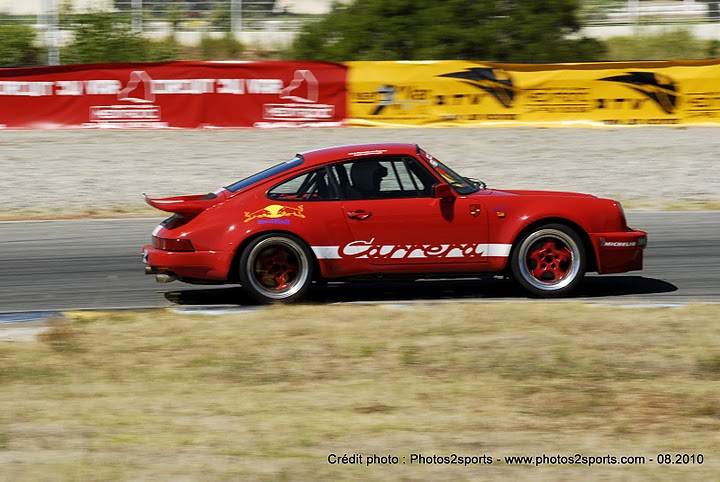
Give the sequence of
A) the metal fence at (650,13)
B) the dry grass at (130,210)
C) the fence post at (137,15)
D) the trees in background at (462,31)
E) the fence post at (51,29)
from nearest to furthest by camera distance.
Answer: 1. the dry grass at (130,210)
2. the fence post at (51,29)
3. the trees in background at (462,31)
4. the fence post at (137,15)
5. the metal fence at (650,13)

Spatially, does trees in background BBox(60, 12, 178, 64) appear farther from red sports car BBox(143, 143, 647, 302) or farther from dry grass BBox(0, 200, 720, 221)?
red sports car BBox(143, 143, 647, 302)

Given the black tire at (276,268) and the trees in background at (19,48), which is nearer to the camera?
the black tire at (276,268)

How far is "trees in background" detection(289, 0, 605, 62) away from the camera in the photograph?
27234 mm

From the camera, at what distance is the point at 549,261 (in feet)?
29.3

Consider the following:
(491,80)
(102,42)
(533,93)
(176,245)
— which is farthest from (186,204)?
(102,42)

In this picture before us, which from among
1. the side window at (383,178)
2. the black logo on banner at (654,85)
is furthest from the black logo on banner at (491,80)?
the side window at (383,178)

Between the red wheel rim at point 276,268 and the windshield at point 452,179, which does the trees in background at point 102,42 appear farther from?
the windshield at point 452,179

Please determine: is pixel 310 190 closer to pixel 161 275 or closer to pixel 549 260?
pixel 161 275

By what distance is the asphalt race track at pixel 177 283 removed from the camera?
30.4ft

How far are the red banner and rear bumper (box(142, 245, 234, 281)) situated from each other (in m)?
12.4

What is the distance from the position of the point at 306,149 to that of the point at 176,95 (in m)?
3.32

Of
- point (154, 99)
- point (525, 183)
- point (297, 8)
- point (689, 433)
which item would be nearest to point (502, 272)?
point (689, 433)

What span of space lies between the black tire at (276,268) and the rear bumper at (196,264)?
0.15 m

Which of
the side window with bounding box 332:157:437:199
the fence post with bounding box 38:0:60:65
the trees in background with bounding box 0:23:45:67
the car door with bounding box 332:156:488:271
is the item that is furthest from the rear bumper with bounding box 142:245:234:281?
the trees in background with bounding box 0:23:45:67
